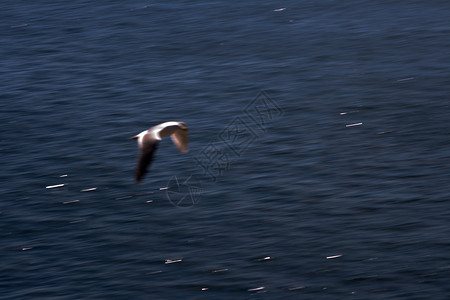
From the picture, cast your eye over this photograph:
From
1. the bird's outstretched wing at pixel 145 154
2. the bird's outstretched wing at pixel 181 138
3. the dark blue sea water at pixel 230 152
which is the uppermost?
the bird's outstretched wing at pixel 145 154

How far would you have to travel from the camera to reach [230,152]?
44.2 metres

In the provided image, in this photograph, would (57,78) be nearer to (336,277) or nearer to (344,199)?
(344,199)

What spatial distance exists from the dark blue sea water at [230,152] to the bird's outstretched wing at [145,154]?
6.87m

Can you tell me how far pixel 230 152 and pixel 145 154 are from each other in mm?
16194

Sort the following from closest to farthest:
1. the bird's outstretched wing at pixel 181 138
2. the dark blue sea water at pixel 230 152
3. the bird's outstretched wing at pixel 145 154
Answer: the bird's outstretched wing at pixel 145 154 → the bird's outstretched wing at pixel 181 138 → the dark blue sea water at pixel 230 152

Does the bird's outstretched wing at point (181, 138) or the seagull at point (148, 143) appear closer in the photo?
the seagull at point (148, 143)

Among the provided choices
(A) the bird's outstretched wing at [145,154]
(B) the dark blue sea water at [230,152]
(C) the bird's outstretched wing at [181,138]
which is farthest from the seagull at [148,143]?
(B) the dark blue sea water at [230,152]

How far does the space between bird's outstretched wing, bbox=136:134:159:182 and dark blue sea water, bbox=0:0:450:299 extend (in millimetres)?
6873

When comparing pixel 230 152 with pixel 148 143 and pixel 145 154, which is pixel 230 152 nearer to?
pixel 148 143

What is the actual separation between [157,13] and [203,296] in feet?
120

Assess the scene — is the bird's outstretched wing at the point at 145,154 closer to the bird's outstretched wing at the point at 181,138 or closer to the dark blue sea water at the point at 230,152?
the bird's outstretched wing at the point at 181,138

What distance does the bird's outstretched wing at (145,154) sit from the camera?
2773 centimetres

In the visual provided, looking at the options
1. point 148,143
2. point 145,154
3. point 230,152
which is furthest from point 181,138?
point 230,152

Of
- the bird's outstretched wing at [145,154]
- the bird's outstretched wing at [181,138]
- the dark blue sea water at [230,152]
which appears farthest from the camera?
the dark blue sea water at [230,152]
